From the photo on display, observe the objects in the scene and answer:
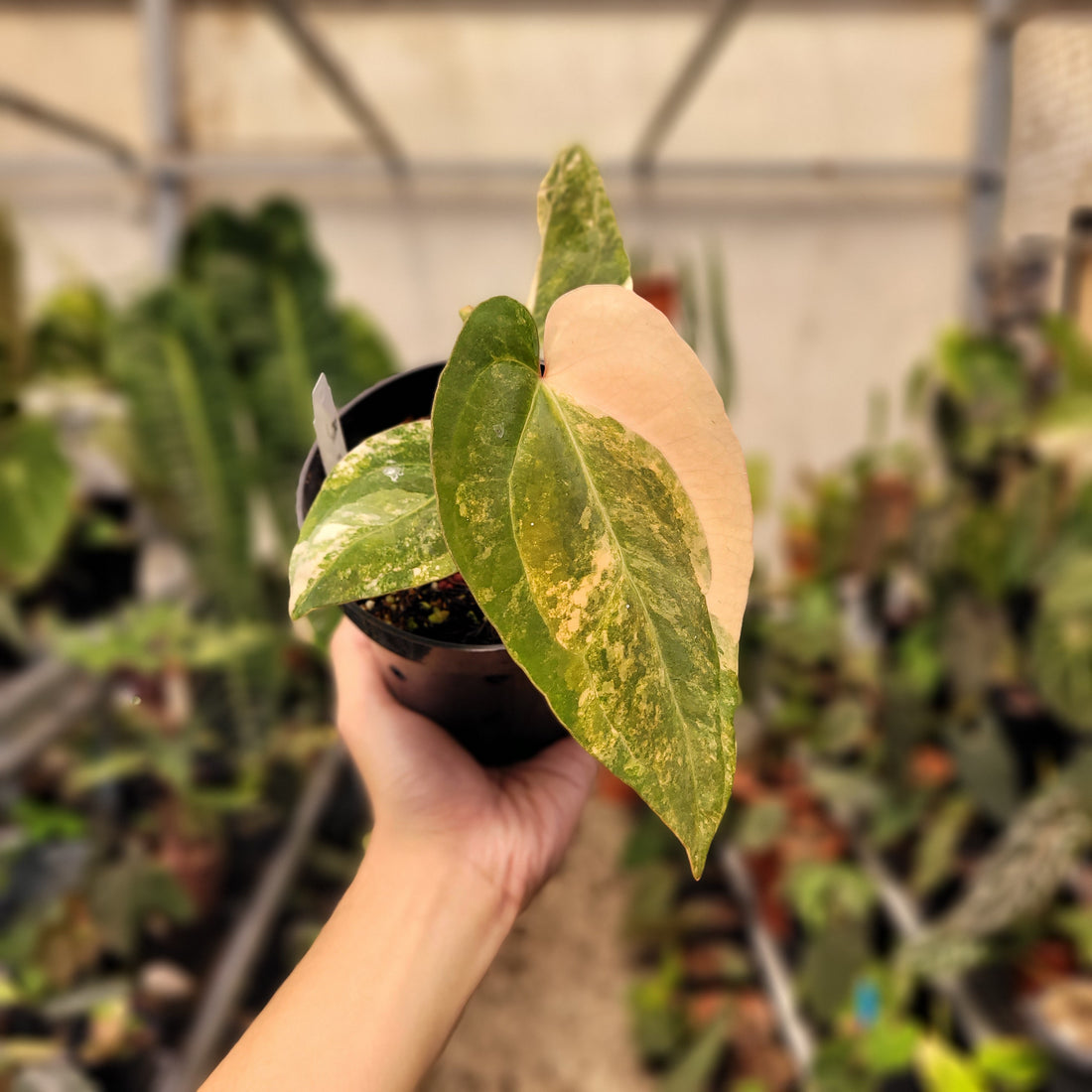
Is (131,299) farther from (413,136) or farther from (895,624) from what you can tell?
(895,624)

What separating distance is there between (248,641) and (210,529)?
0.22 meters

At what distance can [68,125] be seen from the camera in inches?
56.1

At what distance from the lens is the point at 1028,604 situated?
131 centimetres

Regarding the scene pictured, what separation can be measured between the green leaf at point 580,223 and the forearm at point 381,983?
294 mm

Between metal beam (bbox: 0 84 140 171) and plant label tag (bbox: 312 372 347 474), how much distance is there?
48.2 inches

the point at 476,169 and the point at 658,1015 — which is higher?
the point at 476,169

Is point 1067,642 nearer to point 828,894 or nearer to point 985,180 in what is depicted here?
point 828,894

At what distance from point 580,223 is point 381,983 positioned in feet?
1.24

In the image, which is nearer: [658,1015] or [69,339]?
[658,1015]

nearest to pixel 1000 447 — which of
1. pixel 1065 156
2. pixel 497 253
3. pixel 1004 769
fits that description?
pixel 1004 769

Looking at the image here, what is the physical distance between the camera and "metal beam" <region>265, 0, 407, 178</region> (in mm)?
998

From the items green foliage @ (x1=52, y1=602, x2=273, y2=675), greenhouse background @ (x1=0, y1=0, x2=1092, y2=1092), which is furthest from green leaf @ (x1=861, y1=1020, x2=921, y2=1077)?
green foliage @ (x1=52, y1=602, x2=273, y2=675)

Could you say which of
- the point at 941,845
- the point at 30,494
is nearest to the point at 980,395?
the point at 941,845

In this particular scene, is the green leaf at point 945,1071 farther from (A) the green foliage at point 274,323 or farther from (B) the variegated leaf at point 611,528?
(A) the green foliage at point 274,323
